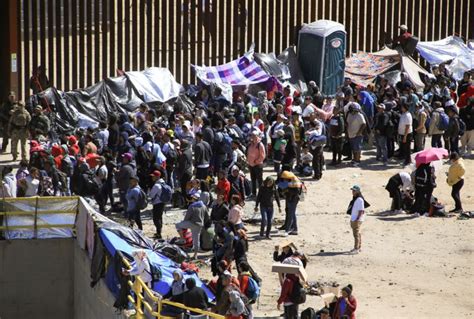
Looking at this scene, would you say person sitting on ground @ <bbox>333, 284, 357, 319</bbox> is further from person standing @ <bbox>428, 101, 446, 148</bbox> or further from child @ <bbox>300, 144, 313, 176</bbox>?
person standing @ <bbox>428, 101, 446, 148</bbox>

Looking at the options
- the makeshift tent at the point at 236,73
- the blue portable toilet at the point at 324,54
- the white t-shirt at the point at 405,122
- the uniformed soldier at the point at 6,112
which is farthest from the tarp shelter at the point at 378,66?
the uniformed soldier at the point at 6,112

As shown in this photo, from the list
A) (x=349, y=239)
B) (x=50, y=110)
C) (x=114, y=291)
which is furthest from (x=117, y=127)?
(x=114, y=291)

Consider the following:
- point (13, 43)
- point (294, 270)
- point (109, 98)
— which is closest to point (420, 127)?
point (109, 98)

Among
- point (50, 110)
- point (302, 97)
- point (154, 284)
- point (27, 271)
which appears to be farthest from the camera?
point (302, 97)

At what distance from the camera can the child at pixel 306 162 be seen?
30252 millimetres

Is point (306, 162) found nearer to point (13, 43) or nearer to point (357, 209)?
point (357, 209)

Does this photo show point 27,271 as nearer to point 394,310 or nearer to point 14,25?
point 394,310

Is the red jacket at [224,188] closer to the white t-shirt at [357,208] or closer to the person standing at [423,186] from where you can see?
the white t-shirt at [357,208]

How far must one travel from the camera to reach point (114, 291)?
22062 mm

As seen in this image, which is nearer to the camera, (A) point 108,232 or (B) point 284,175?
(A) point 108,232

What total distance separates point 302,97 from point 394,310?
13723 mm

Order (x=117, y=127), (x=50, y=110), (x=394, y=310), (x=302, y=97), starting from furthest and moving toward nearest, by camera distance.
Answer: (x=302, y=97)
(x=50, y=110)
(x=117, y=127)
(x=394, y=310)

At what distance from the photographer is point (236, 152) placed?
29203 mm

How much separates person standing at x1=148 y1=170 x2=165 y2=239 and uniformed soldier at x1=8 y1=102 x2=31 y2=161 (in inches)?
206
